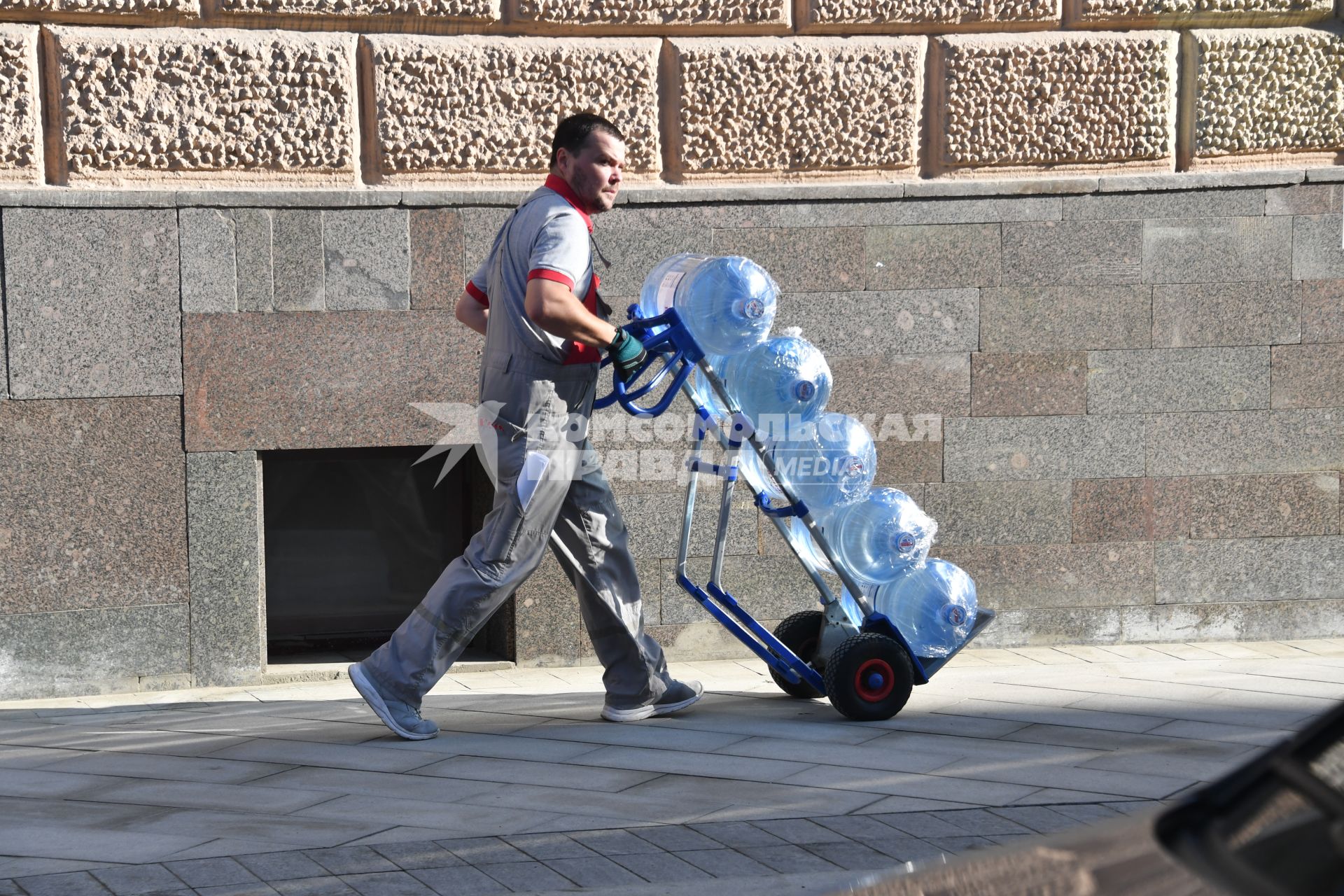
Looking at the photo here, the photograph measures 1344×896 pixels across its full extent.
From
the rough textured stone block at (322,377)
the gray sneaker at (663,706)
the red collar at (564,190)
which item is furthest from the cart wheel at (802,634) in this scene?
the red collar at (564,190)

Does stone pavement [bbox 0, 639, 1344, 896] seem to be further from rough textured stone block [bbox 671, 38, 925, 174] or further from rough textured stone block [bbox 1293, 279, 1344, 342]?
rough textured stone block [bbox 671, 38, 925, 174]

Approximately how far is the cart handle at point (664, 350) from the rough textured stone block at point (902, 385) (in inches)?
57.6

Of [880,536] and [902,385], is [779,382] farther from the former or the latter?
[902,385]

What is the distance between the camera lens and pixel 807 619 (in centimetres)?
550

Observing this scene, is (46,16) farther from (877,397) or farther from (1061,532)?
(1061,532)

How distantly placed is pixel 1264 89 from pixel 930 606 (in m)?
3.09

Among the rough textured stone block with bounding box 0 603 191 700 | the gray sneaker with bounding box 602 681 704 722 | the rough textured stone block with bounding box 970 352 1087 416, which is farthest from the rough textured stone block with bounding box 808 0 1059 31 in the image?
the rough textured stone block with bounding box 0 603 191 700

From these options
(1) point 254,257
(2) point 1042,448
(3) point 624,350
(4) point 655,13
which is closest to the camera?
(3) point 624,350

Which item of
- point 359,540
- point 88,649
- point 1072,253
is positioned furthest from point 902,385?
point 88,649

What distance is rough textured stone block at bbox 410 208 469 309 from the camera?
5875mm

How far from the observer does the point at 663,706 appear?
5152mm

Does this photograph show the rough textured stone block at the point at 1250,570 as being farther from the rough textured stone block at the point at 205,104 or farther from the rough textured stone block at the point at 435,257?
the rough textured stone block at the point at 205,104

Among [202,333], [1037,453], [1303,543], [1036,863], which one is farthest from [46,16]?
[1303,543]

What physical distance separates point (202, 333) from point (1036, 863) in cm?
447
